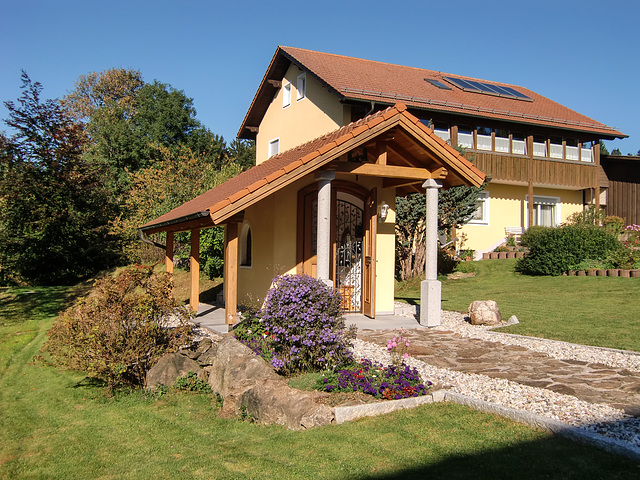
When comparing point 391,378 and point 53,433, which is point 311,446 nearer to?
point 391,378

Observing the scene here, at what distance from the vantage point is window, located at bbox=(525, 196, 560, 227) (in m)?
26.7

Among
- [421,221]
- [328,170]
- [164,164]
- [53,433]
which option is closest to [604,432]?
[53,433]

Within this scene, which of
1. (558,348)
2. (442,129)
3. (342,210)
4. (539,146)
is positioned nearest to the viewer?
(558,348)

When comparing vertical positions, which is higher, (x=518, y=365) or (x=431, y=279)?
(x=431, y=279)

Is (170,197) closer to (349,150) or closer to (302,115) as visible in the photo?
(302,115)

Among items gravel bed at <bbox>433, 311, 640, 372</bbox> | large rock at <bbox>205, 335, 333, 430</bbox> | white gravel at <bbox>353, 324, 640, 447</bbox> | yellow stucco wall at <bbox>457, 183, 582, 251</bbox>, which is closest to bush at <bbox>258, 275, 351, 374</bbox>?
large rock at <bbox>205, 335, 333, 430</bbox>

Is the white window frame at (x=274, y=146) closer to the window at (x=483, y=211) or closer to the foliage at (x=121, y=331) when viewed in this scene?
the window at (x=483, y=211)

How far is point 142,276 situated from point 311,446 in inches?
169

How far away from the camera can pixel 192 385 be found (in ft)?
24.0

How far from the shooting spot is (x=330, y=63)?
20922 mm

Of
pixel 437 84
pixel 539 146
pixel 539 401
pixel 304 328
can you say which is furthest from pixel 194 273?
pixel 539 146

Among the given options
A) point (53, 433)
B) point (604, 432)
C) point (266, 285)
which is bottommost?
point (53, 433)

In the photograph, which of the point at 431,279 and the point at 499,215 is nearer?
the point at 431,279

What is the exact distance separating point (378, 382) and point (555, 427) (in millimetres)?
1953
